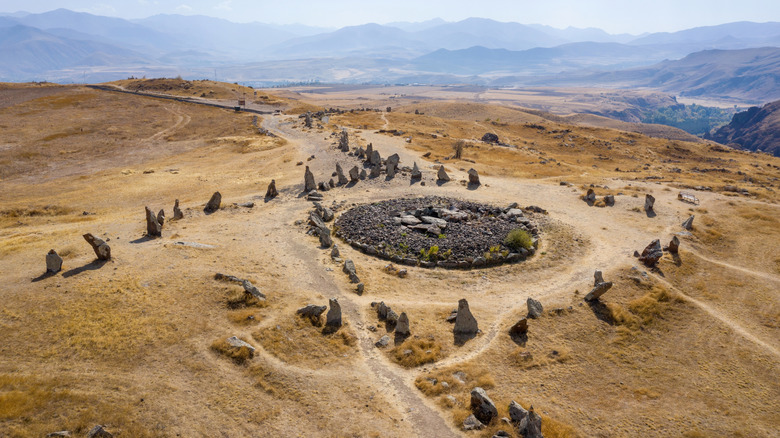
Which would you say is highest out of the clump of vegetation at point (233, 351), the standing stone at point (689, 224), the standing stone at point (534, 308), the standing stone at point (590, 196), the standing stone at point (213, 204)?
the standing stone at point (213, 204)

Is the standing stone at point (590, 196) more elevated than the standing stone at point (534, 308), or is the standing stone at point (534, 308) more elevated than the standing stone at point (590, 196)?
the standing stone at point (590, 196)

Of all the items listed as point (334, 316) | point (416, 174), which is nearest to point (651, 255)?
point (334, 316)

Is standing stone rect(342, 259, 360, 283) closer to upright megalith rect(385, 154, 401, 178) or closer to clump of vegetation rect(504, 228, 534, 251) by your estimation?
clump of vegetation rect(504, 228, 534, 251)

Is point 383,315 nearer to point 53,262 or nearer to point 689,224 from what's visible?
point 53,262

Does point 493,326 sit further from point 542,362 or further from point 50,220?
point 50,220

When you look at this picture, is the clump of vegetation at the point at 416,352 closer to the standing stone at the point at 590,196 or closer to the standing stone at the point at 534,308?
the standing stone at the point at 534,308

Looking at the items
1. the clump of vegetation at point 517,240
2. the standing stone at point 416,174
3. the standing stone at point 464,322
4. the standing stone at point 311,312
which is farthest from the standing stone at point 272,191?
the standing stone at point 464,322

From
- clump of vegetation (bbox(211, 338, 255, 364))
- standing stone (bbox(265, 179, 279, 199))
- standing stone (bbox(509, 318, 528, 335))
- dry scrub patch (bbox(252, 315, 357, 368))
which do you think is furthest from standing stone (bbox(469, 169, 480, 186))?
clump of vegetation (bbox(211, 338, 255, 364))
